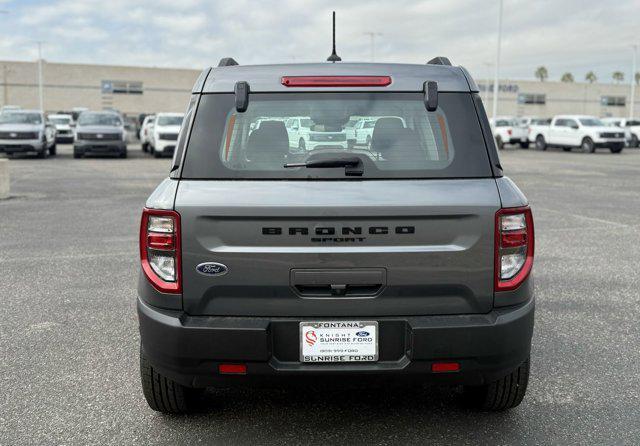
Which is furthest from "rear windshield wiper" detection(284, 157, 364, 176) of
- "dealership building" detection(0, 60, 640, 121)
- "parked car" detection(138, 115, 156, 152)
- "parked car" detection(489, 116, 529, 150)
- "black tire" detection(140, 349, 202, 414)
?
"dealership building" detection(0, 60, 640, 121)

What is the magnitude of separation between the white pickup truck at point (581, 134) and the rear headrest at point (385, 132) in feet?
116

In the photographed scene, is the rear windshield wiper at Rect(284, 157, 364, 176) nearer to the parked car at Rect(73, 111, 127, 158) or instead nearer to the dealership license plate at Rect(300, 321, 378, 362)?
A: the dealership license plate at Rect(300, 321, 378, 362)

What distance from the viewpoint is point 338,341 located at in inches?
121

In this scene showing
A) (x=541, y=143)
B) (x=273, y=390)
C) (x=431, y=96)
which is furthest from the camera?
(x=541, y=143)

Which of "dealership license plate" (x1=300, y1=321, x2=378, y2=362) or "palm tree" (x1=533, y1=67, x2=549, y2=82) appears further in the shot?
"palm tree" (x1=533, y1=67, x2=549, y2=82)

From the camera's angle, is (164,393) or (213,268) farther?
(164,393)

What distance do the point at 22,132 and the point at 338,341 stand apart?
81.9 feet

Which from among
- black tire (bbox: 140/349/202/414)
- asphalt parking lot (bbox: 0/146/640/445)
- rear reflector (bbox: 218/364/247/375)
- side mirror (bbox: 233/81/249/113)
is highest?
side mirror (bbox: 233/81/249/113)

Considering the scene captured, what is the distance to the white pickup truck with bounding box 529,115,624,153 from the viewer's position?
3578 cm

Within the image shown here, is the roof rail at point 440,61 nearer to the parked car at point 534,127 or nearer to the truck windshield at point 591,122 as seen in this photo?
the truck windshield at point 591,122

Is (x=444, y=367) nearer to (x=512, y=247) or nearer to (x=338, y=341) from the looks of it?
(x=338, y=341)

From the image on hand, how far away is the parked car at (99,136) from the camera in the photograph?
88.2 ft

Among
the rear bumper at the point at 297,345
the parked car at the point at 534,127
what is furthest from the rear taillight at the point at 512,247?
the parked car at the point at 534,127

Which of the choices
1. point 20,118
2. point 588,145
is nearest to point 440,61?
point 20,118
